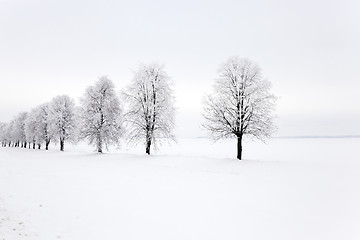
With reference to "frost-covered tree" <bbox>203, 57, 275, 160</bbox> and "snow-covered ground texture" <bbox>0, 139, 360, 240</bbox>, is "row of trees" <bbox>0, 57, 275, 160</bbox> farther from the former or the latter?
"snow-covered ground texture" <bbox>0, 139, 360, 240</bbox>

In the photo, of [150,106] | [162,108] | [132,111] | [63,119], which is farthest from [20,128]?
[162,108]

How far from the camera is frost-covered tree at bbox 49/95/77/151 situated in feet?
169

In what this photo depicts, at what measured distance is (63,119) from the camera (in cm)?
5209

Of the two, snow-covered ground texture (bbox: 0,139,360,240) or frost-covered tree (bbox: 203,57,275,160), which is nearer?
snow-covered ground texture (bbox: 0,139,360,240)

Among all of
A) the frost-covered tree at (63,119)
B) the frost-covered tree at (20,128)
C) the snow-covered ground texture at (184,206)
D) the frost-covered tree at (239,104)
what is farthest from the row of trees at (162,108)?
the frost-covered tree at (20,128)

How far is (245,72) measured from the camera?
27.0 m

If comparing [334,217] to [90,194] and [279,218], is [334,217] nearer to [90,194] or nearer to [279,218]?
[279,218]

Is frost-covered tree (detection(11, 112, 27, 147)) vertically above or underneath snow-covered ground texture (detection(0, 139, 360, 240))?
above

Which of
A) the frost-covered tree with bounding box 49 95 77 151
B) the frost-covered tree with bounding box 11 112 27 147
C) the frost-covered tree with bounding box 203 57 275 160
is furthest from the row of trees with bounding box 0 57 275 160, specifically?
the frost-covered tree with bounding box 11 112 27 147

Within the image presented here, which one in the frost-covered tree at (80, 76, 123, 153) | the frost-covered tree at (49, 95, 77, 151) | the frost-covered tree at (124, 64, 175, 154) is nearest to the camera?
the frost-covered tree at (124, 64, 175, 154)

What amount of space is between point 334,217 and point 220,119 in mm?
17927

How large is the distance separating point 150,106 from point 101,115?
9.78 m

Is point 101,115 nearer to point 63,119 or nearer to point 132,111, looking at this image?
point 132,111

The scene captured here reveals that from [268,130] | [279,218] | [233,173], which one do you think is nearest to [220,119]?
[268,130]
